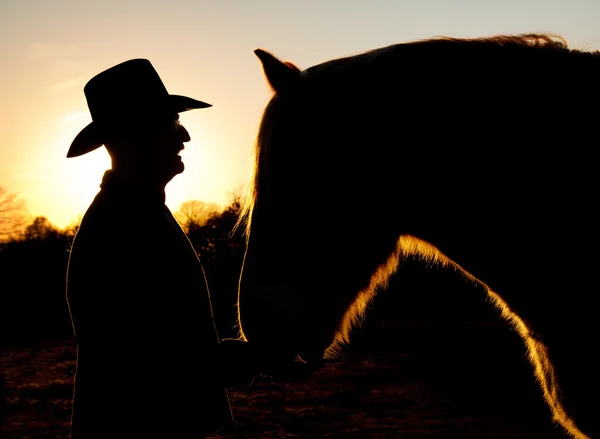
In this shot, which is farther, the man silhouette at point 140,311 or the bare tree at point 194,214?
the bare tree at point 194,214

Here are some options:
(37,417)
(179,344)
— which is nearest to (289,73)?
(179,344)

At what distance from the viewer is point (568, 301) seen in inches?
65.4

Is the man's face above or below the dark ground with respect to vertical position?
above

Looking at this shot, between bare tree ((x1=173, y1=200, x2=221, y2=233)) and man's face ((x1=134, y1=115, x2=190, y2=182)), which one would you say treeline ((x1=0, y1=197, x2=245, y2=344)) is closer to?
bare tree ((x1=173, y1=200, x2=221, y2=233))

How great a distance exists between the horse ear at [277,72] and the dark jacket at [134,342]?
2.48ft

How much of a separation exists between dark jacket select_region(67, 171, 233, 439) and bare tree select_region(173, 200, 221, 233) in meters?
24.2

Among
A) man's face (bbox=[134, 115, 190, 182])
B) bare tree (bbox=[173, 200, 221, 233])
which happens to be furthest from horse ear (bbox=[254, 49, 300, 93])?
bare tree (bbox=[173, 200, 221, 233])

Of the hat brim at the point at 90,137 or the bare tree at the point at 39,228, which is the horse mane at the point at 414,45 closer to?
the hat brim at the point at 90,137

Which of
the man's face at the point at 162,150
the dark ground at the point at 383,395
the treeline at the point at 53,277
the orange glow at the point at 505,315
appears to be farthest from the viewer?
the treeline at the point at 53,277

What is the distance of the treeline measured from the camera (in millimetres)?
21375

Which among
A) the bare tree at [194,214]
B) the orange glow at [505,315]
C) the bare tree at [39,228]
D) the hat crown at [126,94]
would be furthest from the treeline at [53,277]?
the orange glow at [505,315]

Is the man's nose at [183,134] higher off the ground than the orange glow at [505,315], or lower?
higher

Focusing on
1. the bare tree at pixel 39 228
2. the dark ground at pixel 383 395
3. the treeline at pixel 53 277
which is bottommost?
the dark ground at pixel 383 395

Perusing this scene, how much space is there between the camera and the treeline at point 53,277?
2138cm
